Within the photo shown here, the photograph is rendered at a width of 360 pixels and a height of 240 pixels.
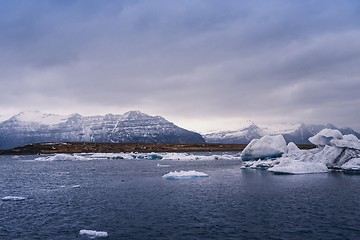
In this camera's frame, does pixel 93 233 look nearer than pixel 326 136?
Yes

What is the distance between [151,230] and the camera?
17.5 meters

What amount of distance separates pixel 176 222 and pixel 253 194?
393 inches

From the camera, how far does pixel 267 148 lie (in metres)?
53.1

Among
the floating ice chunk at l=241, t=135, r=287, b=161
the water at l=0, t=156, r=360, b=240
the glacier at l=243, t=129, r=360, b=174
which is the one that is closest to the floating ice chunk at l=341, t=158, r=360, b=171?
the glacier at l=243, t=129, r=360, b=174

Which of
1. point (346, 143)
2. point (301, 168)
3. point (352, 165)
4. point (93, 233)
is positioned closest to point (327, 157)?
point (352, 165)

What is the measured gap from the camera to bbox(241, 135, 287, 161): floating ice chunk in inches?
2080

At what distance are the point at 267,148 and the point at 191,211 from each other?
111 feet

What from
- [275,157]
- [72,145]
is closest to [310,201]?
[275,157]

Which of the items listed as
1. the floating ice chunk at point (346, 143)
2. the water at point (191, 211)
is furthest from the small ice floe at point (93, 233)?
the floating ice chunk at point (346, 143)

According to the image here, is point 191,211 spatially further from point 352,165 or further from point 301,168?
point 352,165

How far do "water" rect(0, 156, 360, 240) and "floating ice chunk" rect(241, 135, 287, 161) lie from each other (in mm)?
19297

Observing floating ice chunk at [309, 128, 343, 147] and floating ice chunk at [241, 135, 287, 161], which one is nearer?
floating ice chunk at [309, 128, 343, 147]

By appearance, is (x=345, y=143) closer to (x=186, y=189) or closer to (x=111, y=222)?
(x=186, y=189)

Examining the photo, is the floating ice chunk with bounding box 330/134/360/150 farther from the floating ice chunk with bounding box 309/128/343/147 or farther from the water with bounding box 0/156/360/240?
the water with bounding box 0/156/360/240
